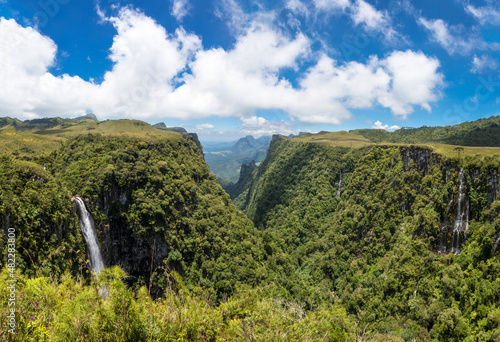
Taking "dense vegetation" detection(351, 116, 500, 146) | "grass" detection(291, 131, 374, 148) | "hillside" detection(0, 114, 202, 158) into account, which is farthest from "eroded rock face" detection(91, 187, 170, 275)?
"dense vegetation" detection(351, 116, 500, 146)

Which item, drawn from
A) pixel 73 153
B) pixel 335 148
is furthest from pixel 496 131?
pixel 73 153

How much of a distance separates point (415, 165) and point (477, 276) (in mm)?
32908

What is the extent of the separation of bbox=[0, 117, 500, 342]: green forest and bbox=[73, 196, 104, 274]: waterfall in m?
1.65

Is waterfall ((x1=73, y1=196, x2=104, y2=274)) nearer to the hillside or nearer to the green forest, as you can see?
the green forest

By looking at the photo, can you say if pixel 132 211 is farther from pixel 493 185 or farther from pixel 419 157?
pixel 419 157

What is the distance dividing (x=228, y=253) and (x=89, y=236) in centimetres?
2966

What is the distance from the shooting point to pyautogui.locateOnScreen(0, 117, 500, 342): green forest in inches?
248

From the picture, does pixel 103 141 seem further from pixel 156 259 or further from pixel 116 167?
pixel 156 259

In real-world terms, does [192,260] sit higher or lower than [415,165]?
lower

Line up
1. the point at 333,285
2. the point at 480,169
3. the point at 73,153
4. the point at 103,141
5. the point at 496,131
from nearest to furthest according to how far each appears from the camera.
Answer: the point at 480,169 → the point at 73,153 → the point at 103,141 → the point at 333,285 → the point at 496,131

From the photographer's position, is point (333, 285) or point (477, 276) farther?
point (333, 285)

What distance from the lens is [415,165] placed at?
193ft

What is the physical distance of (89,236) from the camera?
3556cm

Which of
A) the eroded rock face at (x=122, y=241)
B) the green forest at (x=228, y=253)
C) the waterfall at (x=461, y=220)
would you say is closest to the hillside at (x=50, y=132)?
the green forest at (x=228, y=253)
